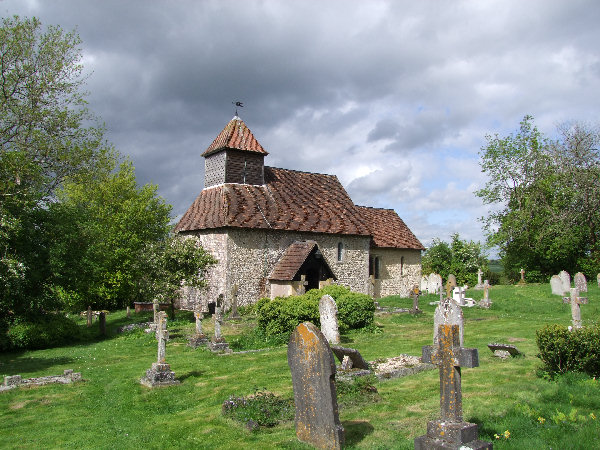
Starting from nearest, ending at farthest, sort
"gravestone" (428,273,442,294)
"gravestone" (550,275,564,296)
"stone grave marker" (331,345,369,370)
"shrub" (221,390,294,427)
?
"shrub" (221,390,294,427) < "stone grave marker" (331,345,369,370) < "gravestone" (550,275,564,296) < "gravestone" (428,273,442,294)

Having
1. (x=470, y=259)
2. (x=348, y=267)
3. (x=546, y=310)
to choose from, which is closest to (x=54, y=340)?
(x=348, y=267)

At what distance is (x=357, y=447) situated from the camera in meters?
6.64

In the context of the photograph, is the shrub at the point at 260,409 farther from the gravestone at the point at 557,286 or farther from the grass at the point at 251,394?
the gravestone at the point at 557,286

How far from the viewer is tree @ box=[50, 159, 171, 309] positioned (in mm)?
21484

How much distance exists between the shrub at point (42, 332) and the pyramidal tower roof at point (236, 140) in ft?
42.5

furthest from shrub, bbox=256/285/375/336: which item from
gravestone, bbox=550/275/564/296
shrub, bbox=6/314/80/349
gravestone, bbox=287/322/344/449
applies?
gravestone, bbox=550/275/564/296

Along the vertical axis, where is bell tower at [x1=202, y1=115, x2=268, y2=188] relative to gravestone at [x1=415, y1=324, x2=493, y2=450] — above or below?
above

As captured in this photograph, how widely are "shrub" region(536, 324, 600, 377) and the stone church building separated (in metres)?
15.1

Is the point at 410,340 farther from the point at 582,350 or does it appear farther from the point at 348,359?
the point at 582,350

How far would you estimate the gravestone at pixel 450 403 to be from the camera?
19.0ft

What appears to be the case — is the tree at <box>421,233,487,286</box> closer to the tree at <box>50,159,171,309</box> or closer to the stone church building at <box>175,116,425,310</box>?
the stone church building at <box>175,116,425,310</box>

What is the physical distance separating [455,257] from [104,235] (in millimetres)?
28664

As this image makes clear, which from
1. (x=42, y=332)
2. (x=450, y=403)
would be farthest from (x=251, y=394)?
(x=42, y=332)

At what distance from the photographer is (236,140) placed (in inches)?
1152
